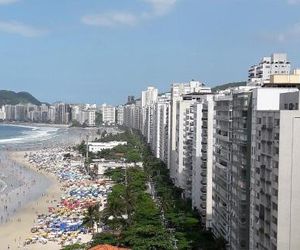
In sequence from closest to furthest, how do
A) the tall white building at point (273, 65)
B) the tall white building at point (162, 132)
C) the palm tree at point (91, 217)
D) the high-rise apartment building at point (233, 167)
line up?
the high-rise apartment building at point (233, 167) → the palm tree at point (91, 217) → the tall white building at point (273, 65) → the tall white building at point (162, 132)

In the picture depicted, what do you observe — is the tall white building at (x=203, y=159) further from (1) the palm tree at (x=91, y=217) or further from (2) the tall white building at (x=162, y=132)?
(2) the tall white building at (x=162, y=132)

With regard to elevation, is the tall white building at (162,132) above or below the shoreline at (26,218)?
above

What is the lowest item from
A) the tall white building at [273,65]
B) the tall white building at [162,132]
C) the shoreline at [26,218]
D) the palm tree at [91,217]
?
the shoreline at [26,218]

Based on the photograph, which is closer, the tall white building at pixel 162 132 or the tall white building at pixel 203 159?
the tall white building at pixel 203 159

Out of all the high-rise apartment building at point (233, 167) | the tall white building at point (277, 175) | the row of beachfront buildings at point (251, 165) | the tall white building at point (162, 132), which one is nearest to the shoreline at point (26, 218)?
the row of beachfront buildings at point (251, 165)

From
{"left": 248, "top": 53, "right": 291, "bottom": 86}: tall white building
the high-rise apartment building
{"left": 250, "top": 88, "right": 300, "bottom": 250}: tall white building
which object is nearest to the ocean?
the high-rise apartment building

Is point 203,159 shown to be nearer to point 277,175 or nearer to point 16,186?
point 277,175

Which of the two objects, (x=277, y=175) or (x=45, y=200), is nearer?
(x=277, y=175)

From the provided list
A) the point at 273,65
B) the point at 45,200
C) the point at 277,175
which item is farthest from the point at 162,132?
the point at 277,175

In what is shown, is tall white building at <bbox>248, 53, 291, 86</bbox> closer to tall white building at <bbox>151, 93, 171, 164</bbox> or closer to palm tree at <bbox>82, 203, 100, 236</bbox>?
tall white building at <bbox>151, 93, 171, 164</bbox>
